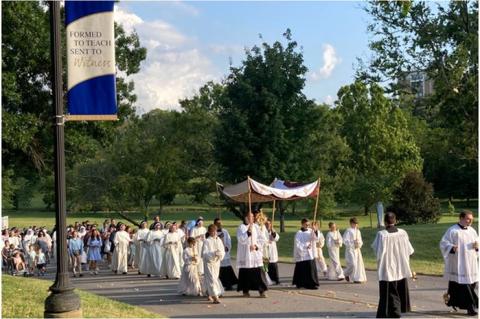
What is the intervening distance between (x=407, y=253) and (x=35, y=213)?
7445 centimetres

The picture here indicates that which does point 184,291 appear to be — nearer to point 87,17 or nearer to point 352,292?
point 352,292

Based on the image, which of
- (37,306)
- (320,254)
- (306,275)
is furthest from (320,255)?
(37,306)

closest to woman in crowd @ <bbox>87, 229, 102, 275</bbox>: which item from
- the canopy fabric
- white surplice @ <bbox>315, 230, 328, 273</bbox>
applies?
the canopy fabric

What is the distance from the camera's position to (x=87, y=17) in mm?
9633

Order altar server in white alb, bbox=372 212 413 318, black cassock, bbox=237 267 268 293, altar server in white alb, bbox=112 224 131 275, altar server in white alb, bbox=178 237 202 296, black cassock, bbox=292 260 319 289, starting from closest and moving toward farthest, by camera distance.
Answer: altar server in white alb, bbox=372 212 413 318 < black cassock, bbox=237 267 268 293 < altar server in white alb, bbox=178 237 202 296 < black cassock, bbox=292 260 319 289 < altar server in white alb, bbox=112 224 131 275

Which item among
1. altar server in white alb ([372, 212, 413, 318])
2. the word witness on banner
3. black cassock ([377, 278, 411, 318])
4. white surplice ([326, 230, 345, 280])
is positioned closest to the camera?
the word witness on banner

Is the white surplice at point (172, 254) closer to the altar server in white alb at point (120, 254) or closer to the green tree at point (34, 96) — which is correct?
the altar server in white alb at point (120, 254)

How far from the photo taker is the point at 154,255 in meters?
21.1

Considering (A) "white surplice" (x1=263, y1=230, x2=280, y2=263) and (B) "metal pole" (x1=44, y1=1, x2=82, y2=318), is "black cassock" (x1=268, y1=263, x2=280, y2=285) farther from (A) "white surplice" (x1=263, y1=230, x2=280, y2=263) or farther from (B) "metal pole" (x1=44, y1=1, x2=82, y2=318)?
(B) "metal pole" (x1=44, y1=1, x2=82, y2=318)

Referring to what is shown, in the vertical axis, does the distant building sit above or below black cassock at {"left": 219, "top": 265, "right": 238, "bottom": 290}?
above

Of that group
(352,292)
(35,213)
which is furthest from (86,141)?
(35,213)

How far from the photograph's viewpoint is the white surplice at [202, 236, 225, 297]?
14680 mm

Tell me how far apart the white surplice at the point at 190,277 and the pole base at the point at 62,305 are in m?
6.50

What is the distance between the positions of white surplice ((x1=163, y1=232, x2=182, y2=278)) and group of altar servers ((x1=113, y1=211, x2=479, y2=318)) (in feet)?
0.10
